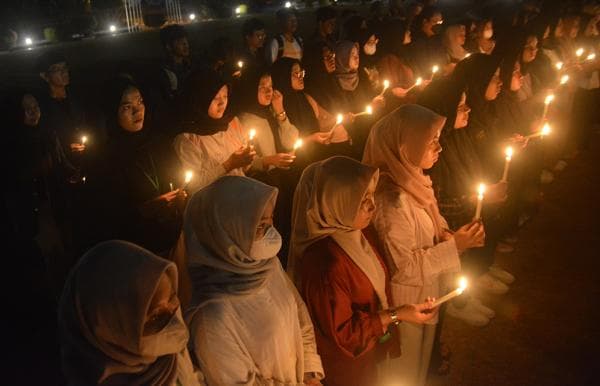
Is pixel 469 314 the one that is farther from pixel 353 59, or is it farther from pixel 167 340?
pixel 167 340

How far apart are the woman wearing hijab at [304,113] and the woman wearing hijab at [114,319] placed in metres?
3.18

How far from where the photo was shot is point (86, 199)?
355 cm

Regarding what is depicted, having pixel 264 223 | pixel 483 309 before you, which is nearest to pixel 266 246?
pixel 264 223

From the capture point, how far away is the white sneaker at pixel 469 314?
4559mm

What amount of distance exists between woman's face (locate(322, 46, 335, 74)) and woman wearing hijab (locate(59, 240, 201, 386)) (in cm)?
471

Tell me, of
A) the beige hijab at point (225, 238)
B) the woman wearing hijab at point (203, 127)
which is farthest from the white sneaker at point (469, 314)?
the beige hijab at point (225, 238)

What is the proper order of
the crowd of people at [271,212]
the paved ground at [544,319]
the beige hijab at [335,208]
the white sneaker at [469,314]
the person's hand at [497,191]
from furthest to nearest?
the white sneaker at [469,314] < the paved ground at [544,319] < the person's hand at [497,191] < the beige hijab at [335,208] < the crowd of people at [271,212]

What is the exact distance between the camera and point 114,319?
67.8 inches

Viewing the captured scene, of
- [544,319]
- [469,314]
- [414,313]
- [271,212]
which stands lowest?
[544,319]

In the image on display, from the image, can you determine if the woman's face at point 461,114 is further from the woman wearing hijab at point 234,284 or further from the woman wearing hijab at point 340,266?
the woman wearing hijab at point 234,284

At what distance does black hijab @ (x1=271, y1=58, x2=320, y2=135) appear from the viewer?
17.6ft

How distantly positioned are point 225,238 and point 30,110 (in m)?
4.02

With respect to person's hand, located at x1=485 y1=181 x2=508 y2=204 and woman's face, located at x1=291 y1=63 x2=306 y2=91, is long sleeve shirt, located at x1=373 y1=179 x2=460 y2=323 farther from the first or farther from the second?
woman's face, located at x1=291 y1=63 x2=306 y2=91

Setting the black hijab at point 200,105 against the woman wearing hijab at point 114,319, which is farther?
the black hijab at point 200,105
